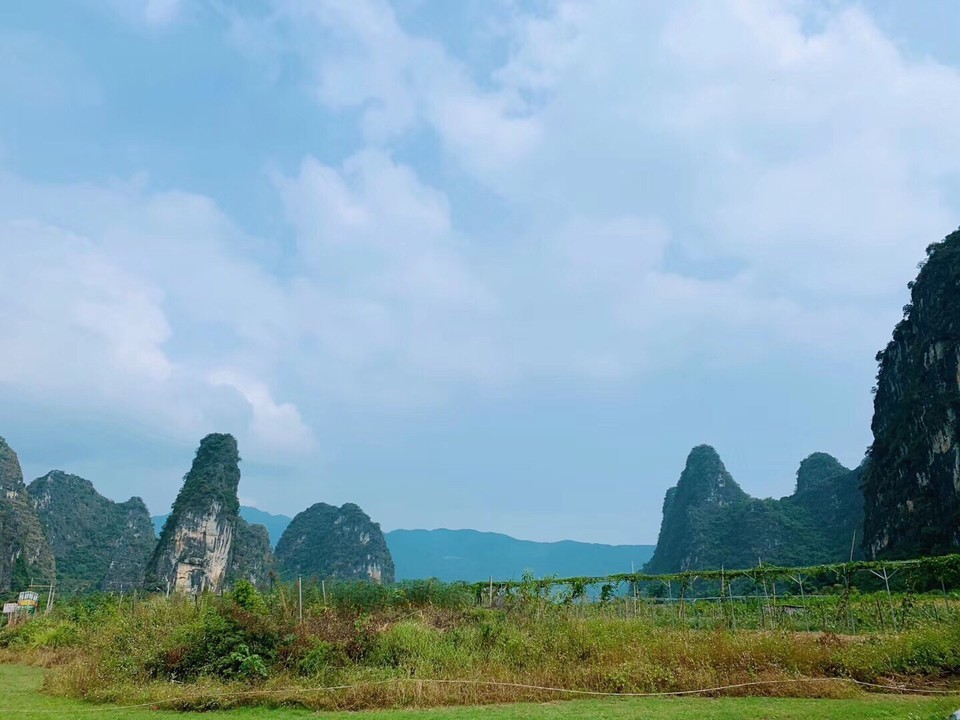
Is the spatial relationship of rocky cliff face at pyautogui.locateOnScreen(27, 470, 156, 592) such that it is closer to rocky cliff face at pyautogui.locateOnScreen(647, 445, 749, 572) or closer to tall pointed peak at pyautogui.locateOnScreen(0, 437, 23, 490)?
tall pointed peak at pyautogui.locateOnScreen(0, 437, 23, 490)

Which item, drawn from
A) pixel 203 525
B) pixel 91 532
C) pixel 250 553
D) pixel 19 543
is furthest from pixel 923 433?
pixel 91 532

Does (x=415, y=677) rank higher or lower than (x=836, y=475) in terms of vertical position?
lower

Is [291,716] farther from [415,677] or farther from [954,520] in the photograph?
[954,520]

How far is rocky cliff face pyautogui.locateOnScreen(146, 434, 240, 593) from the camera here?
156 ft

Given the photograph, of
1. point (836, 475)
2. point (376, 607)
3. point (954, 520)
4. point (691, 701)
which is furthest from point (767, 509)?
point (691, 701)

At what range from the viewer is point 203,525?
164 ft

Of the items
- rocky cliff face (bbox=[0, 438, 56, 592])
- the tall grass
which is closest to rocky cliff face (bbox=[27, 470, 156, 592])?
rocky cliff face (bbox=[0, 438, 56, 592])

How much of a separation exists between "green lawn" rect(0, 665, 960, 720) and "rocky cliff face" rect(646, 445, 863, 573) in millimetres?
48218

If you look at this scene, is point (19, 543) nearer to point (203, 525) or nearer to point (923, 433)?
point (203, 525)

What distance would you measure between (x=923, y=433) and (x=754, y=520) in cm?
2287

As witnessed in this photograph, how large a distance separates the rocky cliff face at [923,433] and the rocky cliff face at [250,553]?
150 ft

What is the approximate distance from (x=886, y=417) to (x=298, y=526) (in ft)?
177

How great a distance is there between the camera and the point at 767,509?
55.7 m

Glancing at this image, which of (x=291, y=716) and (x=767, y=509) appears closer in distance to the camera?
(x=291, y=716)
